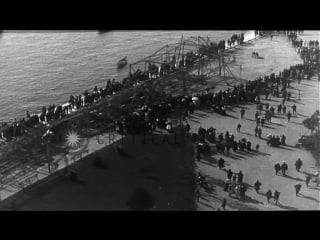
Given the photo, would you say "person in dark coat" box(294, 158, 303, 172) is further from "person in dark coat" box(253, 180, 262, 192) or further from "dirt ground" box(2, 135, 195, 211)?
"dirt ground" box(2, 135, 195, 211)

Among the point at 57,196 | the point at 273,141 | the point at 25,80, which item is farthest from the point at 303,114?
the point at 25,80

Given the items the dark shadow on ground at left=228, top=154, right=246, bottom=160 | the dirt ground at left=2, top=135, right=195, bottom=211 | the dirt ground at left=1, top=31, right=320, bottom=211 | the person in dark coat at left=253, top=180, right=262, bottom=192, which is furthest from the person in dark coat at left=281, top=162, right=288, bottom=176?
the dirt ground at left=2, top=135, right=195, bottom=211

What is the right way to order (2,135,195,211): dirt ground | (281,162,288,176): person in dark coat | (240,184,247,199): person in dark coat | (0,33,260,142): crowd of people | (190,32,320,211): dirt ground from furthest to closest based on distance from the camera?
(0,33,260,142): crowd of people
(281,162,288,176): person in dark coat
(240,184,247,199): person in dark coat
(190,32,320,211): dirt ground
(2,135,195,211): dirt ground

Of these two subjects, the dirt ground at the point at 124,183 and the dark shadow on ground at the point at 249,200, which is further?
the dark shadow on ground at the point at 249,200

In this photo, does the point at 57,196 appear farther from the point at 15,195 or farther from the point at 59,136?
the point at 59,136

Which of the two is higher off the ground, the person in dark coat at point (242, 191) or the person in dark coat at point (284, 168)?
the person in dark coat at point (284, 168)

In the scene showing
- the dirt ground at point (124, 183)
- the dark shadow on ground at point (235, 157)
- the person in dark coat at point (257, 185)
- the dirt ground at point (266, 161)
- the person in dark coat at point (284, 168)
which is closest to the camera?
the dirt ground at point (124, 183)

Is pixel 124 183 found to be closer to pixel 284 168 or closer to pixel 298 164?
pixel 284 168

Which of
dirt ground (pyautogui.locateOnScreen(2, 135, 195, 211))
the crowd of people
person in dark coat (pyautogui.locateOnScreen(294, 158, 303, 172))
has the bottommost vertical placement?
dirt ground (pyautogui.locateOnScreen(2, 135, 195, 211))

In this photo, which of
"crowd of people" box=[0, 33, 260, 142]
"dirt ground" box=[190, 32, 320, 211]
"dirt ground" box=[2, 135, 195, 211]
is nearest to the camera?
"dirt ground" box=[2, 135, 195, 211]

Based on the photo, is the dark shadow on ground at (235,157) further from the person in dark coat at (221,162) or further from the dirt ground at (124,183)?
Answer: the dirt ground at (124,183)

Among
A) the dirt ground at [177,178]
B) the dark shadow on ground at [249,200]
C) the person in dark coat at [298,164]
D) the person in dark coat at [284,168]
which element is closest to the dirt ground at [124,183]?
the dirt ground at [177,178]

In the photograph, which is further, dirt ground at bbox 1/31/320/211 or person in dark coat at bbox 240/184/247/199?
person in dark coat at bbox 240/184/247/199
